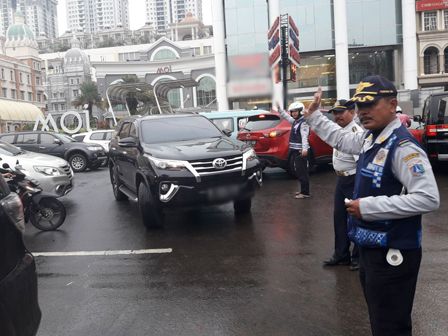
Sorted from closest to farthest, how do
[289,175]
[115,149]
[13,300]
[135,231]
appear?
[13,300] → [135,231] → [115,149] → [289,175]

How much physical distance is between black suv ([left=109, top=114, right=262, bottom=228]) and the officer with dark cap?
12.4 ft

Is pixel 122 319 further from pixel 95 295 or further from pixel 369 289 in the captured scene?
pixel 369 289

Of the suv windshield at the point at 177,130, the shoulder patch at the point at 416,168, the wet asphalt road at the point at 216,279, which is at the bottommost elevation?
the wet asphalt road at the point at 216,279

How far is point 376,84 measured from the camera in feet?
7.88

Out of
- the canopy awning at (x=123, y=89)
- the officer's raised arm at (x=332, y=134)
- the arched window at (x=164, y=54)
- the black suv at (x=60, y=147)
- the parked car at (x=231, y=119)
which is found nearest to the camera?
the officer's raised arm at (x=332, y=134)

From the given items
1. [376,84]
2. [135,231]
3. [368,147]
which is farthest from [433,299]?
[135,231]

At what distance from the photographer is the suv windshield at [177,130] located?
23.7 ft

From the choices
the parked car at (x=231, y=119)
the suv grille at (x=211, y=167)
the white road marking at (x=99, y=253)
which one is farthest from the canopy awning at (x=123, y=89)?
the white road marking at (x=99, y=253)

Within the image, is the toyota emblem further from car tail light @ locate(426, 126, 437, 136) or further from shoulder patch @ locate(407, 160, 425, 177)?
car tail light @ locate(426, 126, 437, 136)

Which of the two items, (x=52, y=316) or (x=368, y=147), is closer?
(x=368, y=147)

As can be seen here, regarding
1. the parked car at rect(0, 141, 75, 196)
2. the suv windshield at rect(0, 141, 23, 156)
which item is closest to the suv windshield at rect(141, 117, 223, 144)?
the parked car at rect(0, 141, 75, 196)

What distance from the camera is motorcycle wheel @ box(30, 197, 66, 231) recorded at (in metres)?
6.93

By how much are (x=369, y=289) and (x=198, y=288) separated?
2190mm

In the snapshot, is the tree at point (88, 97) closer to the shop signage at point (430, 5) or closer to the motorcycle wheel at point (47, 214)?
the shop signage at point (430, 5)
